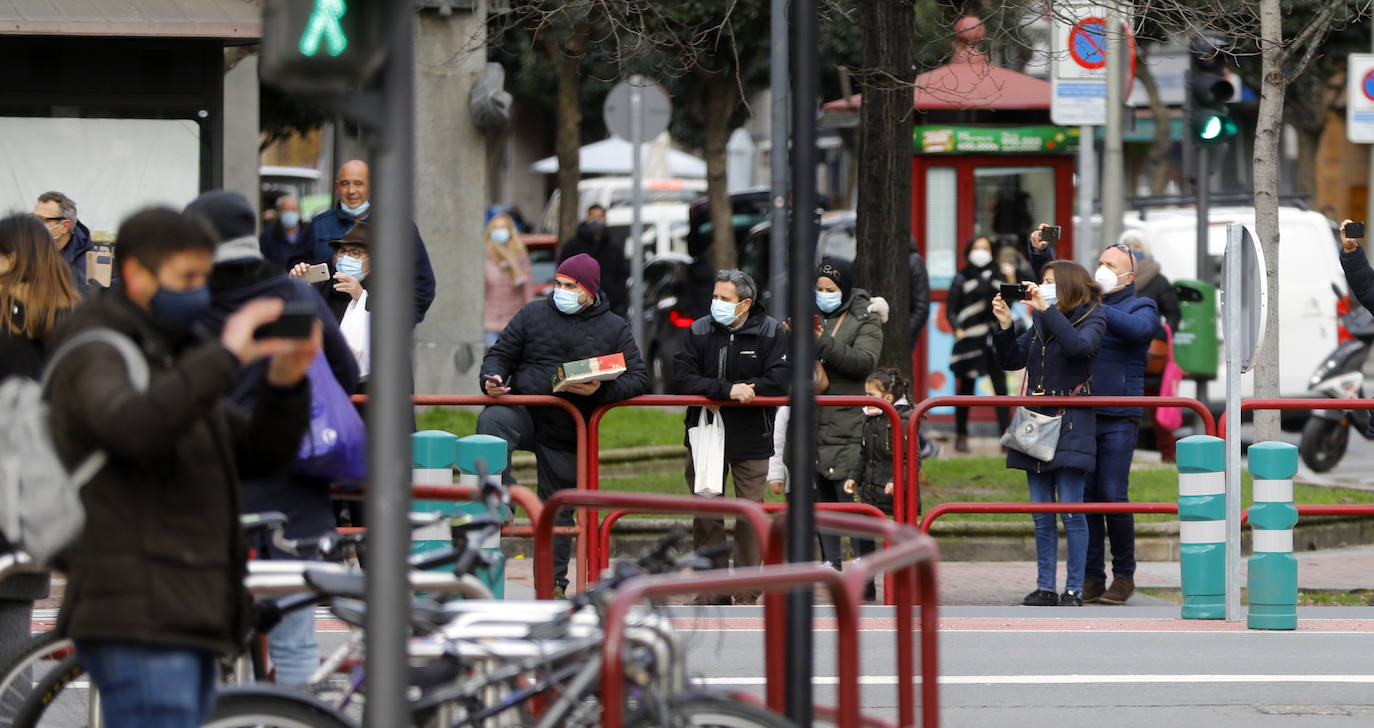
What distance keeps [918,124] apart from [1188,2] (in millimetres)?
2706

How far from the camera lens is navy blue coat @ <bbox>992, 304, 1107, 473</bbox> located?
994 centimetres

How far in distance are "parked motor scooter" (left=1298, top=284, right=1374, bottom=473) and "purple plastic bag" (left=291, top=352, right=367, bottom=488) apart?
458 inches

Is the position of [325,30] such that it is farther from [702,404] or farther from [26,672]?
[702,404]

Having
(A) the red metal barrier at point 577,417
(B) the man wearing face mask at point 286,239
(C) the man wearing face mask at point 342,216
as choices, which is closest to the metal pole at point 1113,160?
(B) the man wearing face mask at point 286,239

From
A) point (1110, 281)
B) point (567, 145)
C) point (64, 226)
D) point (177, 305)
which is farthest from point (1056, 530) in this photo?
point (567, 145)

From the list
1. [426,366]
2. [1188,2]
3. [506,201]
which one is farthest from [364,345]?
[506,201]

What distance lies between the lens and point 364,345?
9258 millimetres

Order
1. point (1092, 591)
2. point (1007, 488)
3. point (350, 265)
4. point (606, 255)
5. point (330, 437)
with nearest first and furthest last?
point (330, 437), point (350, 265), point (1092, 591), point (1007, 488), point (606, 255)

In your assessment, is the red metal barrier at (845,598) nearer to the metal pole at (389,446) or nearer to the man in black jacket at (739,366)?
the metal pole at (389,446)

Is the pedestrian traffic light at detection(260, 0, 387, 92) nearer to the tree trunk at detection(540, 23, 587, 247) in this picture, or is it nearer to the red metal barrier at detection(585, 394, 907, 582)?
the red metal barrier at detection(585, 394, 907, 582)

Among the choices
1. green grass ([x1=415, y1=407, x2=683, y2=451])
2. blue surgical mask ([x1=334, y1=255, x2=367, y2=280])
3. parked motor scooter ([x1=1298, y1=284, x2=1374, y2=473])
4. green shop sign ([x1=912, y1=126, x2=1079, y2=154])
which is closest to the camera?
blue surgical mask ([x1=334, y1=255, x2=367, y2=280])

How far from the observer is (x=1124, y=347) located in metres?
10.4

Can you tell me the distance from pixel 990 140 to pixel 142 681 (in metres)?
13.9

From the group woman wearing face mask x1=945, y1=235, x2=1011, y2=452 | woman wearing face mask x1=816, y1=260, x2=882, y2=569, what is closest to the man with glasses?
woman wearing face mask x1=816, y1=260, x2=882, y2=569
